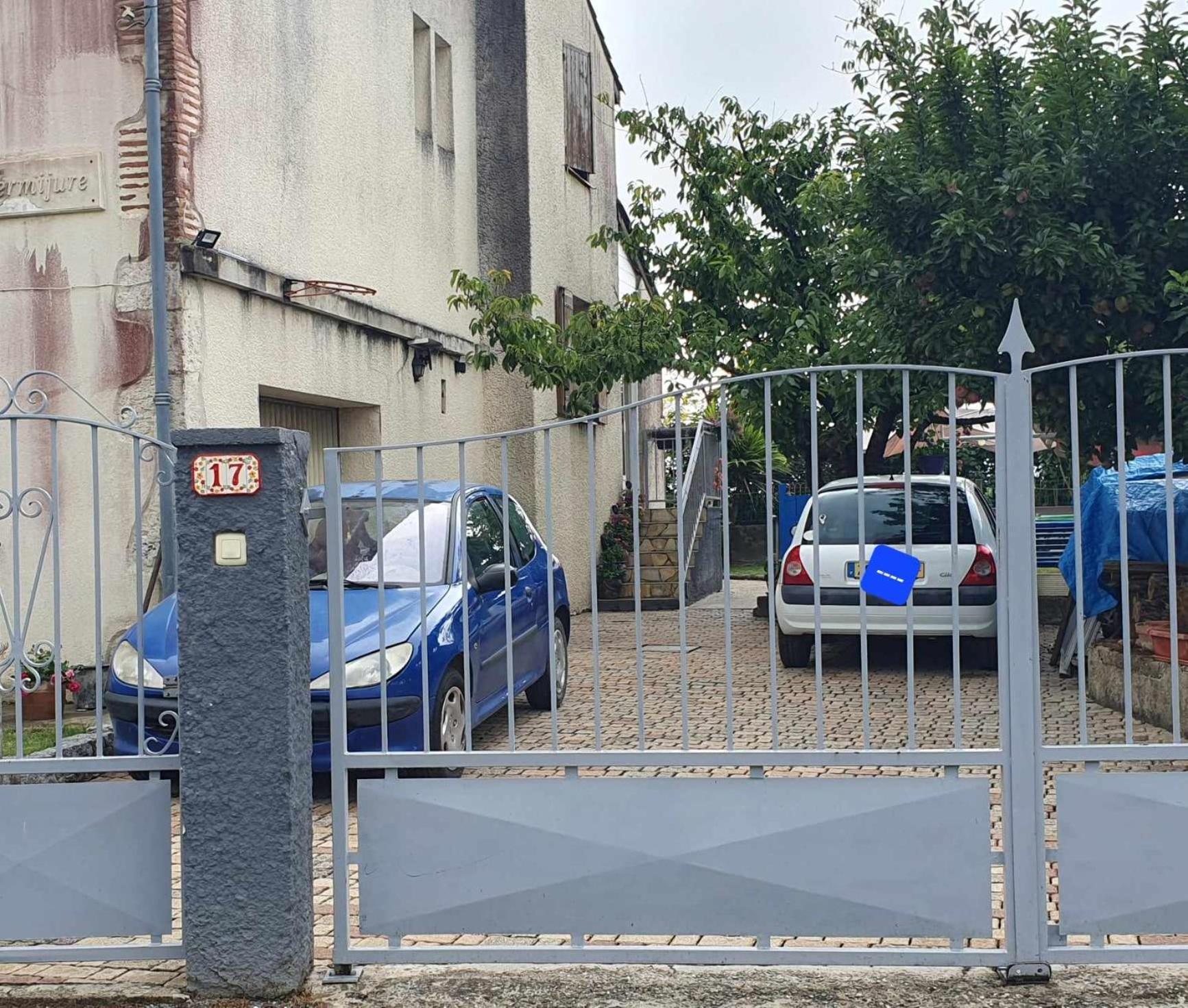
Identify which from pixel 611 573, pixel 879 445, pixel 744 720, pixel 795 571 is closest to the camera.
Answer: pixel 744 720

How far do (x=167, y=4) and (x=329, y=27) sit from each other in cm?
292

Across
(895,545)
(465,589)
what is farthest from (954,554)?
(895,545)

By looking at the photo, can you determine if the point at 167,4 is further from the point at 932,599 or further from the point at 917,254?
the point at 932,599

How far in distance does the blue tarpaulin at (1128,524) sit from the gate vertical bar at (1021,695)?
14.8 feet

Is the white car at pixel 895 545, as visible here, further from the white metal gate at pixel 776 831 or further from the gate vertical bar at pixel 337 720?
the gate vertical bar at pixel 337 720

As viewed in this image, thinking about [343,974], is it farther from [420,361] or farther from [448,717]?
[420,361]

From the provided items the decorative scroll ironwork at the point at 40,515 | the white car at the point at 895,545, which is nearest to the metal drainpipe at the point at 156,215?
the decorative scroll ironwork at the point at 40,515

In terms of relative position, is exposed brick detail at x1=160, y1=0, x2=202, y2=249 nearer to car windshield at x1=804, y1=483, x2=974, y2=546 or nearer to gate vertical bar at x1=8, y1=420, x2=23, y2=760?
car windshield at x1=804, y1=483, x2=974, y2=546

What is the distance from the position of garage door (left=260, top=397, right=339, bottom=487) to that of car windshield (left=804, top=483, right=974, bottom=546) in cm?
450

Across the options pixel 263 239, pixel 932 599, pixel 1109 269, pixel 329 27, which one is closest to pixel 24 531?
pixel 263 239

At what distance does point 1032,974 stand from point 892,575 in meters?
1.39

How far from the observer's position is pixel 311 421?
42.0ft

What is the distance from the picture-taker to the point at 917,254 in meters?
10.2

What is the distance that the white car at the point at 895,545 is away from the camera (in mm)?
7133
